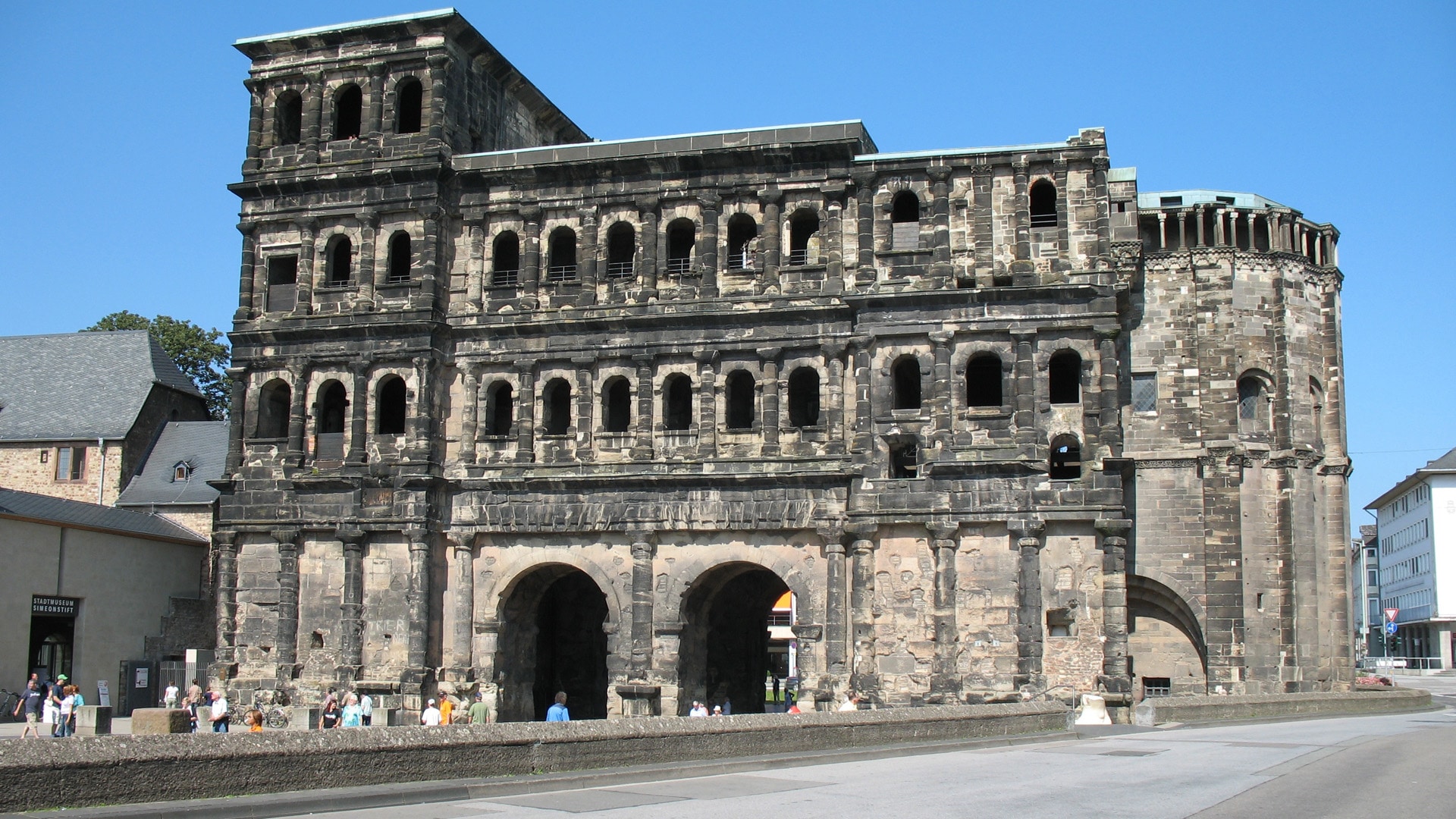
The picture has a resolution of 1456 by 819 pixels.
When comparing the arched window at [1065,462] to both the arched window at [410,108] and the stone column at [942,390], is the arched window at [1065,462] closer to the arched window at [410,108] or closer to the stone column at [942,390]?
the stone column at [942,390]

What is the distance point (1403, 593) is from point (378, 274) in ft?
325

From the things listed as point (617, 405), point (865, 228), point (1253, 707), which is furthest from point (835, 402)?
point (1253, 707)

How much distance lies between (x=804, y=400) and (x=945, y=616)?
27.7ft

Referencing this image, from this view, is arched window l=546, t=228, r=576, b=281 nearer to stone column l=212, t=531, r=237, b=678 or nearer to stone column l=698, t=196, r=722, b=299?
stone column l=698, t=196, r=722, b=299

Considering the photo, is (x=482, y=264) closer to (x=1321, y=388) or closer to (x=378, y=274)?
(x=378, y=274)

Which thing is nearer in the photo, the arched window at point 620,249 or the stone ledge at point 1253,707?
the stone ledge at point 1253,707

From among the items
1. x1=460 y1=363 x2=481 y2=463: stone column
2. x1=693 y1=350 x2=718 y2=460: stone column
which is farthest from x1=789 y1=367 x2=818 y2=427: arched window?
x1=460 y1=363 x2=481 y2=463: stone column

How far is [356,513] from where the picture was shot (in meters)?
39.8

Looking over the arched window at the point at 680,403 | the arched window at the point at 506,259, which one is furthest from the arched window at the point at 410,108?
the arched window at the point at 680,403

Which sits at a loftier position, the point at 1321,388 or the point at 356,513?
the point at 1321,388

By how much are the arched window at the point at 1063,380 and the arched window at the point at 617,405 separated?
11946 mm

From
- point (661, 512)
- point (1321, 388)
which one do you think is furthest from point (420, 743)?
point (1321, 388)

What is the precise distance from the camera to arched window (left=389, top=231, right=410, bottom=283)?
4144 cm

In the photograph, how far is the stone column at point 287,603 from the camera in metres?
39.5
